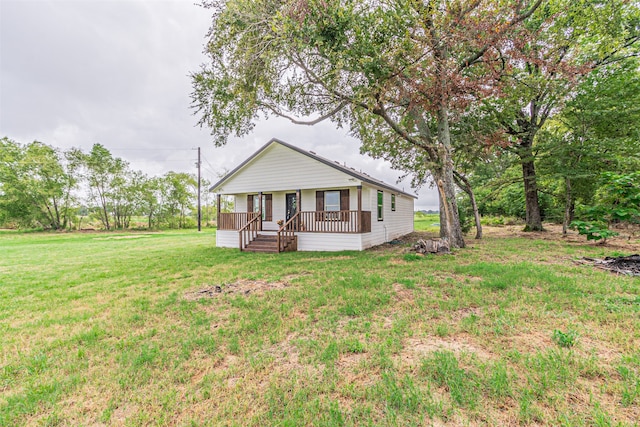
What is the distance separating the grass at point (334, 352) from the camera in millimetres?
2020

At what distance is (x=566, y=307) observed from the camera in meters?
3.84

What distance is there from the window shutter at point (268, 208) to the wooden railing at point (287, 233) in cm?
216

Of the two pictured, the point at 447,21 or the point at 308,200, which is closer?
the point at 447,21

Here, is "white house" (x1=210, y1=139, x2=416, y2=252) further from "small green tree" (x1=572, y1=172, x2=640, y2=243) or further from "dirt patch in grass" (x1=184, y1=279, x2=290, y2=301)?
"small green tree" (x1=572, y1=172, x2=640, y2=243)

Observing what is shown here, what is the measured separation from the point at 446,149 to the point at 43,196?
3629 cm

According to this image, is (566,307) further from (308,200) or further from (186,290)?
(308,200)

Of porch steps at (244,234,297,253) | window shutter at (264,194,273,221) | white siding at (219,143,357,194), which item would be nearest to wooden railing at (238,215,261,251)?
porch steps at (244,234,297,253)

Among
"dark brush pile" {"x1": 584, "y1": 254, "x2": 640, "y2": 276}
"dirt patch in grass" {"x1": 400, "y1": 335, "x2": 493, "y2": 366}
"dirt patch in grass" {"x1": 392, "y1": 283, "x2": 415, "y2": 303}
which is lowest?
"dirt patch in grass" {"x1": 400, "y1": 335, "x2": 493, "y2": 366}

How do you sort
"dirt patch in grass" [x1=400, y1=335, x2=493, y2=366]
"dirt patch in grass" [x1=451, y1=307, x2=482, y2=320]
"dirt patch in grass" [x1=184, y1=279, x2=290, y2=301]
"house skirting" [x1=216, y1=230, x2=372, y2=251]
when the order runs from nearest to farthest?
1. "dirt patch in grass" [x1=400, y1=335, x2=493, y2=366]
2. "dirt patch in grass" [x1=451, y1=307, x2=482, y2=320]
3. "dirt patch in grass" [x1=184, y1=279, x2=290, y2=301]
4. "house skirting" [x1=216, y1=230, x2=372, y2=251]

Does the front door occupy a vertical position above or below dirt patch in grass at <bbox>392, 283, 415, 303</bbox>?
above

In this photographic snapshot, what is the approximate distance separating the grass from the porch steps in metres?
5.59

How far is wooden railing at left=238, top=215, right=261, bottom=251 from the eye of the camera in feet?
39.9

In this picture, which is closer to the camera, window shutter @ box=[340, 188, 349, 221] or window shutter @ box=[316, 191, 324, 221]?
window shutter @ box=[340, 188, 349, 221]

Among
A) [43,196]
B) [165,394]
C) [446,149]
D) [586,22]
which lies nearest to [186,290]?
[165,394]
